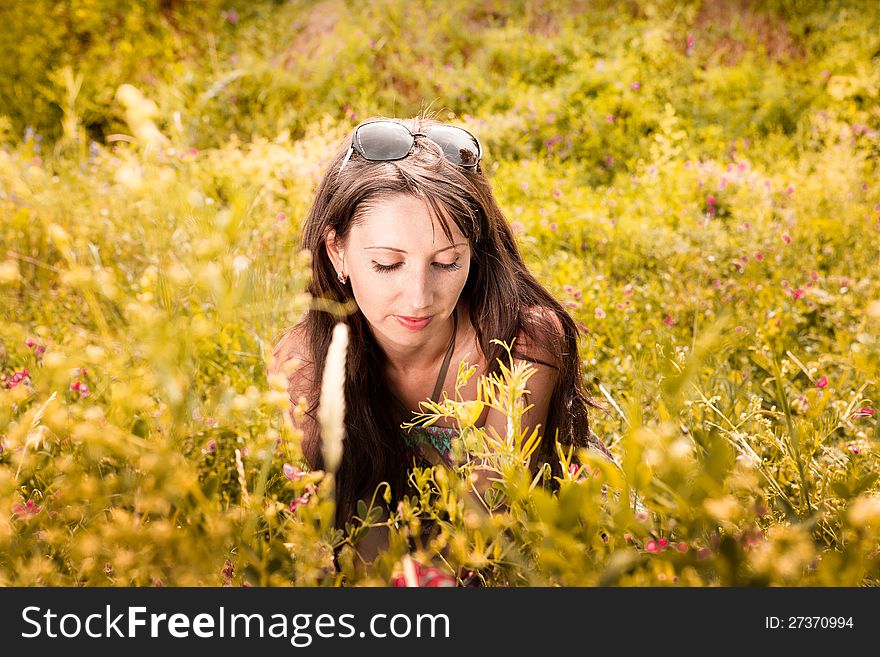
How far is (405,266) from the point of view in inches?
65.4

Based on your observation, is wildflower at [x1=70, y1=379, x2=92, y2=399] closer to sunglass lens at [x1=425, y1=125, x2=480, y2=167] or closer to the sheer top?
the sheer top

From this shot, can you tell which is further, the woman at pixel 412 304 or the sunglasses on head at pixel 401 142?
the sunglasses on head at pixel 401 142

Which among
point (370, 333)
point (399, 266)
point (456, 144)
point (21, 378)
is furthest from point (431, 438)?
point (21, 378)

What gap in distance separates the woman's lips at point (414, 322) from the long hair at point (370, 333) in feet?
0.80

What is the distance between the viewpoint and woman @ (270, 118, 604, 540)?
5.62 feet

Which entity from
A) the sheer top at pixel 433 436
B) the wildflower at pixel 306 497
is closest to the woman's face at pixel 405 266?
the sheer top at pixel 433 436

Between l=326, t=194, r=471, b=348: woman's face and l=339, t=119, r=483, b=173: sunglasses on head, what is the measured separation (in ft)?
0.53

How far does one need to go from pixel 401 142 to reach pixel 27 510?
1187 millimetres

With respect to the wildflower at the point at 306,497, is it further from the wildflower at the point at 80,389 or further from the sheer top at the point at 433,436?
the wildflower at the point at 80,389

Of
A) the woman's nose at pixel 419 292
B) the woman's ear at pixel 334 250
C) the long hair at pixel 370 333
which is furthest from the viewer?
the woman's ear at pixel 334 250

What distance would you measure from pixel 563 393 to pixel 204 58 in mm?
6737

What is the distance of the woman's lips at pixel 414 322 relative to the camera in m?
1.70

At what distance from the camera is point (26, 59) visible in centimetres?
706
